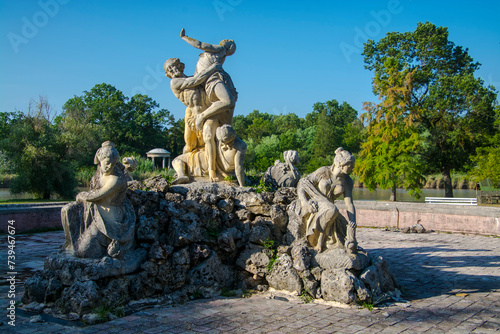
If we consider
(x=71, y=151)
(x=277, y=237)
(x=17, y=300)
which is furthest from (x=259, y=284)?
(x=71, y=151)

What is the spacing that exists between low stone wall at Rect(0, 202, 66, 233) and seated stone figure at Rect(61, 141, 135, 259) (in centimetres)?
812

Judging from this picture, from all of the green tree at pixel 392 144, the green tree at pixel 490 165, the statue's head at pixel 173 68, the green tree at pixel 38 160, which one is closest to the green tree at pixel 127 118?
the green tree at pixel 38 160

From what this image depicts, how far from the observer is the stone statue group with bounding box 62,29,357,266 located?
5.82m

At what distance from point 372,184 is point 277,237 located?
18.3 metres

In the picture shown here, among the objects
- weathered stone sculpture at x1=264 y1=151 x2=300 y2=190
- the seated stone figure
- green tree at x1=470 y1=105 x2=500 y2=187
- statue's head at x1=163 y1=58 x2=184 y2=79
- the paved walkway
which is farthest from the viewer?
green tree at x1=470 y1=105 x2=500 y2=187

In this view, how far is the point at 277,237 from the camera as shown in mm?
7004

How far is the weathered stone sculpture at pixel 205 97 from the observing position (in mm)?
8227

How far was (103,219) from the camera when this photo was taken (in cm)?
582

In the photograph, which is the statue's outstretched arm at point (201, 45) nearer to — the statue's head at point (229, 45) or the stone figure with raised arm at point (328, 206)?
the statue's head at point (229, 45)

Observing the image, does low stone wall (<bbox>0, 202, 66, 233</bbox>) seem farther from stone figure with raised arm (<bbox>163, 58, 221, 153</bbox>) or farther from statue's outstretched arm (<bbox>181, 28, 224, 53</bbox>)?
statue's outstretched arm (<bbox>181, 28, 224, 53</bbox>)

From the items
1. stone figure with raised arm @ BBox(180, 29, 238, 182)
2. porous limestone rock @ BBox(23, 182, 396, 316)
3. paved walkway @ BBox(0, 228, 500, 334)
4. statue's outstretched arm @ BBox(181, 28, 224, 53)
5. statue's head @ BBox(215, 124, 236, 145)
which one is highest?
statue's outstretched arm @ BBox(181, 28, 224, 53)

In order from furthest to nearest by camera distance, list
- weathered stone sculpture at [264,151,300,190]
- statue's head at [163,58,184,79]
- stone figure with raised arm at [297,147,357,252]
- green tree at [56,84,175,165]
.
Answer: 1. green tree at [56,84,175,165]
2. statue's head at [163,58,184,79]
3. weathered stone sculpture at [264,151,300,190]
4. stone figure with raised arm at [297,147,357,252]

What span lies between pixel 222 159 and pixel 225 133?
60 centimetres

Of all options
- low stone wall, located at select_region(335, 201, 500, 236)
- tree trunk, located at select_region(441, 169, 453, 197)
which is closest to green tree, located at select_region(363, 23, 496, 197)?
tree trunk, located at select_region(441, 169, 453, 197)
